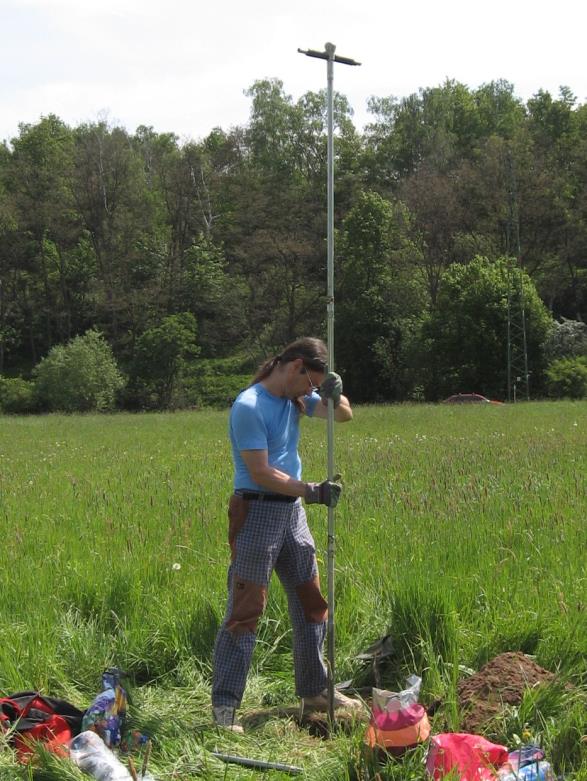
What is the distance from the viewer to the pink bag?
11.8 feet

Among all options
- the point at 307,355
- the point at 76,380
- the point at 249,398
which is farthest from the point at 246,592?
the point at 76,380

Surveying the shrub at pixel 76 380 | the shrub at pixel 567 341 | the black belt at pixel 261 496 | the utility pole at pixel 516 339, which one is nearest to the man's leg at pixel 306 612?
the black belt at pixel 261 496

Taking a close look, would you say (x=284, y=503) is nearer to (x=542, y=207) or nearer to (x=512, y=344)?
(x=512, y=344)

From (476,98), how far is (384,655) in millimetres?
80674

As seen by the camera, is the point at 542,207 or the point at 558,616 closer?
the point at 558,616

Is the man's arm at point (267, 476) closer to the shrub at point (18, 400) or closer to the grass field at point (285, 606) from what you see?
the grass field at point (285, 606)

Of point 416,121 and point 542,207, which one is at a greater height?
point 416,121

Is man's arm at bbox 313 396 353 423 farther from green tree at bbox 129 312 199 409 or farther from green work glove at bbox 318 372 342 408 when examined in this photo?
green tree at bbox 129 312 199 409

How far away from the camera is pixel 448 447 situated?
17125 mm

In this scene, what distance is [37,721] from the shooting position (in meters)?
4.34

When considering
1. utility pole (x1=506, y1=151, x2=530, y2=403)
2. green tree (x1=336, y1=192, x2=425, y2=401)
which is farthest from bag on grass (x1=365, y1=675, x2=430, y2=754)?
green tree (x1=336, y1=192, x2=425, y2=401)

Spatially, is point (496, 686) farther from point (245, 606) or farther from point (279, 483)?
point (279, 483)

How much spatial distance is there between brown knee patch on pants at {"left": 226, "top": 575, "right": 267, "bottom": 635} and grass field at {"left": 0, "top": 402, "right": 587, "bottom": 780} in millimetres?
504

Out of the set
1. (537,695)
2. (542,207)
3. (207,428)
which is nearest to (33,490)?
(537,695)
